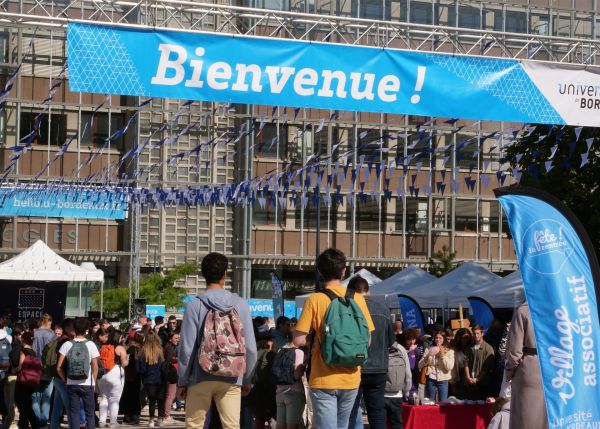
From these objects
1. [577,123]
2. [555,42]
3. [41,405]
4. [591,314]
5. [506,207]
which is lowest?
[41,405]

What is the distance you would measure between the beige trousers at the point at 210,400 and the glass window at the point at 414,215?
154 ft

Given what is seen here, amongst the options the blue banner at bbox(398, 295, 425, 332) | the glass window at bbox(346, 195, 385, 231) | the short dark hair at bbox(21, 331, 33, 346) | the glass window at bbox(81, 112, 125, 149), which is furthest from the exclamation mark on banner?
the glass window at bbox(346, 195, 385, 231)

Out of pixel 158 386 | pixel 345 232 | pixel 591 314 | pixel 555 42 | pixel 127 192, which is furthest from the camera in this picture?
pixel 345 232

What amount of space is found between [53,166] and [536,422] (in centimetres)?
4333

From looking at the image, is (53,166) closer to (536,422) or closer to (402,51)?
(402,51)

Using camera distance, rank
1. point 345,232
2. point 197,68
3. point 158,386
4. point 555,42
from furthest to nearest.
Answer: point 345,232
point 158,386
point 555,42
point 197,68

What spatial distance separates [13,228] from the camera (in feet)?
167

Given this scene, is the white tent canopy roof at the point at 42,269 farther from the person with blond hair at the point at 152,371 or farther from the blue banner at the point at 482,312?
the blue banner at the point at 482,312

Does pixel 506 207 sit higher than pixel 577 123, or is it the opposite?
pixel 577 123

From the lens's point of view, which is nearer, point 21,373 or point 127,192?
point 21,373

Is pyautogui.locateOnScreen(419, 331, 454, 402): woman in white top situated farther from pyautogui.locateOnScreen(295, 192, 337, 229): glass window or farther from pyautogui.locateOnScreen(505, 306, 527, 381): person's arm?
pyautogui.locateOnScreen(295, 192, 337, 229): glass window

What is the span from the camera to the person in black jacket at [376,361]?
36.8 feet

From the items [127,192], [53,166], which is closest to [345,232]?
[53,166]

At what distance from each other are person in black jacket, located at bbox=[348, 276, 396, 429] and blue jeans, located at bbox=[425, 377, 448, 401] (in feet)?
28.4
